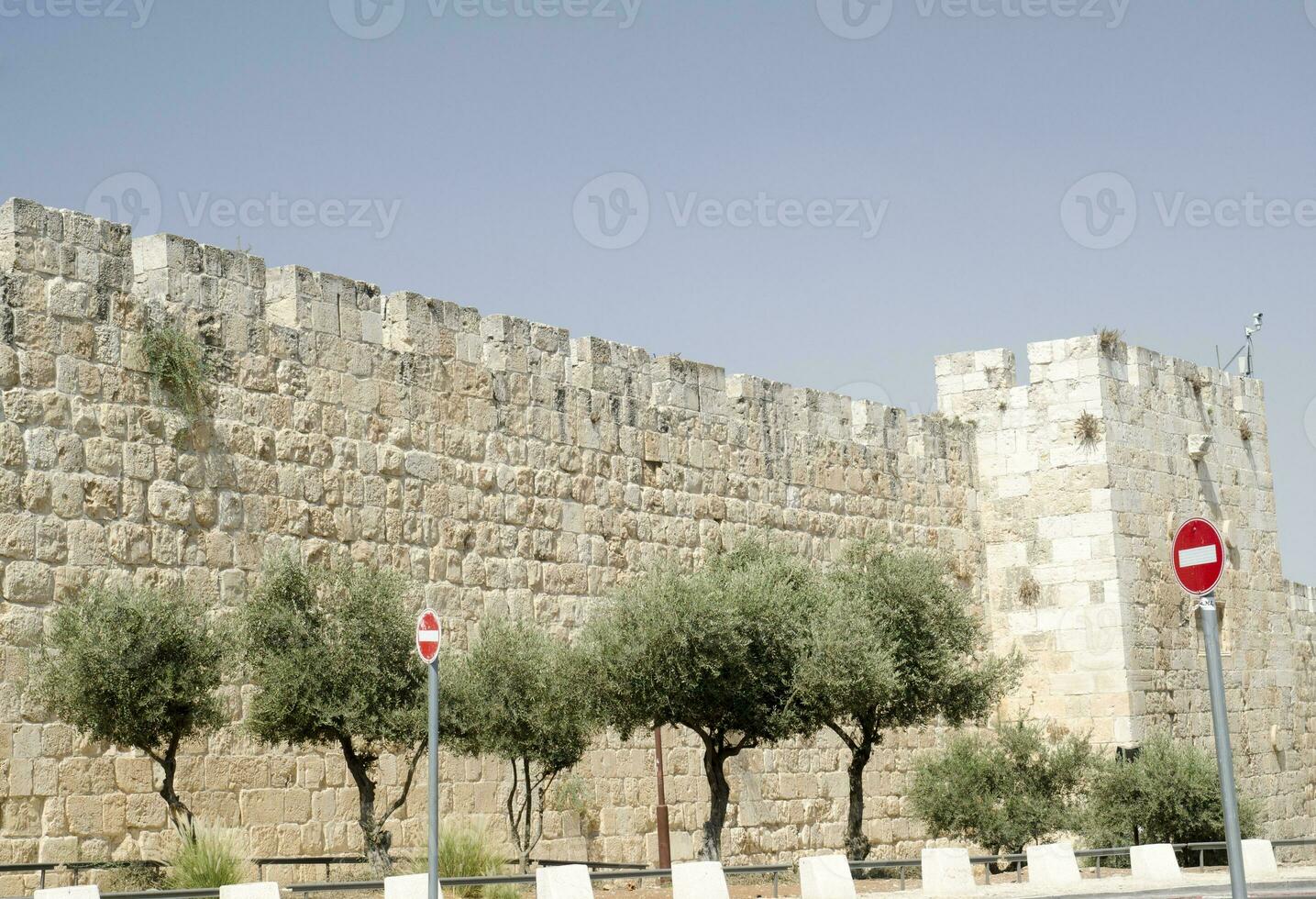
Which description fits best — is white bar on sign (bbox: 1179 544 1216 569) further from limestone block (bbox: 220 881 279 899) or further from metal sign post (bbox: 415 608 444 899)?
limestone block (bbox: 220 881 279 899)

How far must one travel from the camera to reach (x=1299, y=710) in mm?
24234

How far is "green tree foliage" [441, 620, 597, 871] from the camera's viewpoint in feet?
41.9

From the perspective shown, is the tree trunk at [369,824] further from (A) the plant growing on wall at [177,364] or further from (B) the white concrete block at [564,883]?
(A) the plant growing on wall at [177,364]

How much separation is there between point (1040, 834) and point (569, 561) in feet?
18.0

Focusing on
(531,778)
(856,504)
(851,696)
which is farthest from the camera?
(856,504)

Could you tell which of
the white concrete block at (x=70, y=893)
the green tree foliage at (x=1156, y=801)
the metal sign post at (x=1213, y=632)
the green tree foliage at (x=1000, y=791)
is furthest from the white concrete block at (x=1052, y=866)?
the white concrete block at (x=70, y=893)

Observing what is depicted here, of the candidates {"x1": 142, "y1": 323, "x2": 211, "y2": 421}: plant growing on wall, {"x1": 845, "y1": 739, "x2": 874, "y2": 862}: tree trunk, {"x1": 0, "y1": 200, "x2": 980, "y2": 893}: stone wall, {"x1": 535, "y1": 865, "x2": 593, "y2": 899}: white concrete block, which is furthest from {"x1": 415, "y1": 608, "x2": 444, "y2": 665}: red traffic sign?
{"x1": 845, "y1": 739, "x2": 874, "y2": 862}: tree trunk

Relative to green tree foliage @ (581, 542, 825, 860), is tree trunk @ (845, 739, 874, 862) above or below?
below

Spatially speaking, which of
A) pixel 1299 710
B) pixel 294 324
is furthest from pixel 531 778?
pixel 1299 710

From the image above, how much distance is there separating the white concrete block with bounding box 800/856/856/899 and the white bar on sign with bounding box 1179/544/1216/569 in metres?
5.79

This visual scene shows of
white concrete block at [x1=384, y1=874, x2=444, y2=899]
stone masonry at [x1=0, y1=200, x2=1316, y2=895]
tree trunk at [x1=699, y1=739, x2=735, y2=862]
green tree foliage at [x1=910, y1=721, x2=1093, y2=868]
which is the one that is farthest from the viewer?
green tree foliage at [x1=910, y1=721, x2=1093, y2=868]

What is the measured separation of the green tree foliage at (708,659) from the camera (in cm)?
1312

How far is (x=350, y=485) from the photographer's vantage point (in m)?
14.2

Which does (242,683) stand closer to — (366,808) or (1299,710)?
(366,808)
